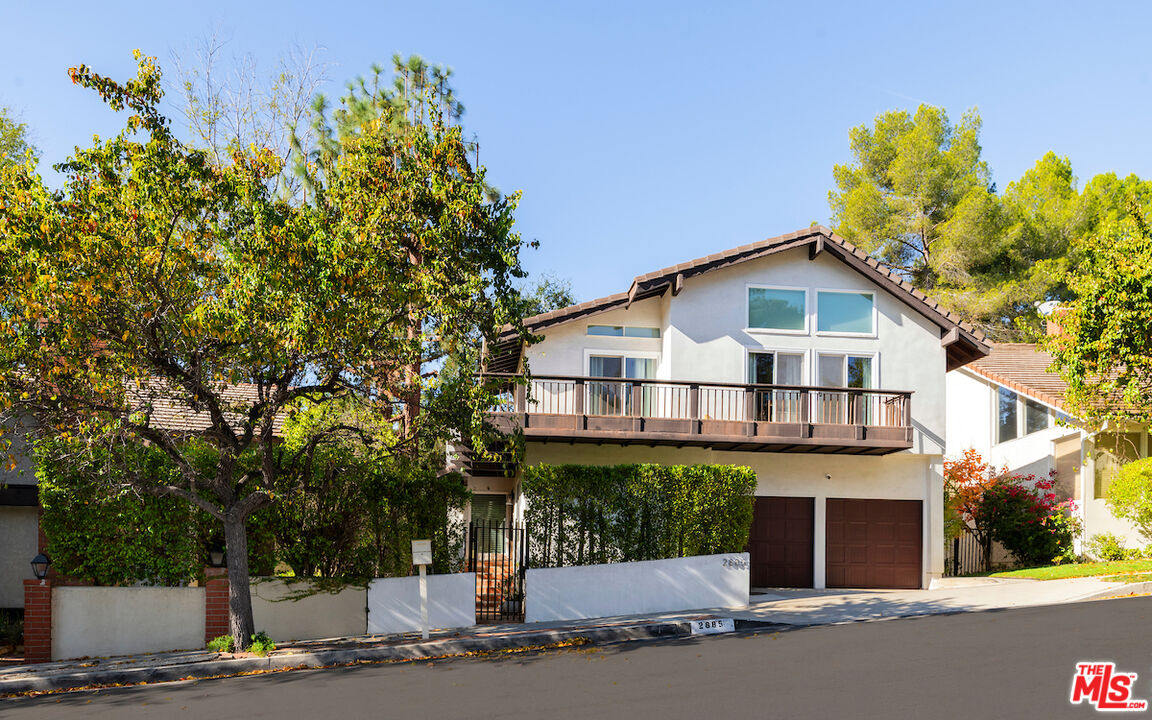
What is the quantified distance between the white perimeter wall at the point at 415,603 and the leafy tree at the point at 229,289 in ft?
7.67

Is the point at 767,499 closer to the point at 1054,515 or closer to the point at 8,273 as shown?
the point at 1054,515

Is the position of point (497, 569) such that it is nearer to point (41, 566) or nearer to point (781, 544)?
point (41, 566)

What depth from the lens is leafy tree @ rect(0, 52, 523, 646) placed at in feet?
39.3

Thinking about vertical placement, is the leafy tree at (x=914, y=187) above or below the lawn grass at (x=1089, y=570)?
above

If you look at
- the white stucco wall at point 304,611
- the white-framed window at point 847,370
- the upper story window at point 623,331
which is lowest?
the white stucco wall at point 304,611

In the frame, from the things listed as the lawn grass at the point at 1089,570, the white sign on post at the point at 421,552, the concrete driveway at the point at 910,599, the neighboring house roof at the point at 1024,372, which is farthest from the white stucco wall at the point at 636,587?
the neighboring house roof at the point at 1024,372

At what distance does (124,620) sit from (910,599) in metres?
14.5

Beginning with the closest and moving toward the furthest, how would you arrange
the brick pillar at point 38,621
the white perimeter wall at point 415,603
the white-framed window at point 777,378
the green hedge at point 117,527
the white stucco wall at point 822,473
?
the brick pillar at point 38,621 < the green hedge at point 117,527 < the white perimeter wall at point 415,603 < the white-framed window at point 777,378 < the white stucco wall at point 822,473

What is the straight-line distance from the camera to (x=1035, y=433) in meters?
26.5

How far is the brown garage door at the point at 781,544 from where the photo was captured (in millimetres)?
22312

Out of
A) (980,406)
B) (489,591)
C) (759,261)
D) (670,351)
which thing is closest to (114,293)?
(489,591)

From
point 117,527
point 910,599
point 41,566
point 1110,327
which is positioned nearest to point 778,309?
point 1110,327

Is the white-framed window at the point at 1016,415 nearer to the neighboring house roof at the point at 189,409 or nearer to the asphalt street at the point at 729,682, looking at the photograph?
the asphalt street at the point at 729,682

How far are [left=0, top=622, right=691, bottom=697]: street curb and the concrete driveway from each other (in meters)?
2.36
